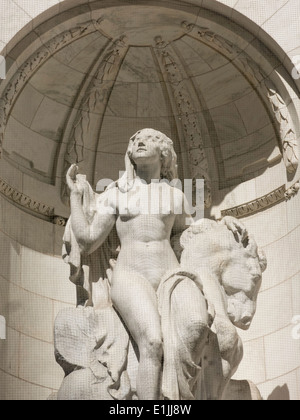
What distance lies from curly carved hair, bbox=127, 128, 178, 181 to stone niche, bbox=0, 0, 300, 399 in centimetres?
84

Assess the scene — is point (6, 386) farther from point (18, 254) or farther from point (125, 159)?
point (125, 159)

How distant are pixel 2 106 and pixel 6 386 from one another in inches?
82.9

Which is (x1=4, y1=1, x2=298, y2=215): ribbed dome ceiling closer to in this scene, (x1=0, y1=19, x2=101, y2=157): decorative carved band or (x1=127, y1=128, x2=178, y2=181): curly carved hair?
(x1=0, y1=19, x2=101, y2=157): decorative carved band

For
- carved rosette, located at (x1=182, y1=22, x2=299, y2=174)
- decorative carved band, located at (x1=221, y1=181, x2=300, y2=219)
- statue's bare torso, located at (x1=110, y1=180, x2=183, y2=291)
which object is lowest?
statue's bare torso, located at (x1=110, y1=180, x2=183, y2=291)

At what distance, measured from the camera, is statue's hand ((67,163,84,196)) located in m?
11.4

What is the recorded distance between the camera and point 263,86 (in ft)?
40.2

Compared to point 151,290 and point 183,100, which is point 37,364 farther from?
point 183,100

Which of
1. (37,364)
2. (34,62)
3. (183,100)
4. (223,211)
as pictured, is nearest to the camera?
(37,364)

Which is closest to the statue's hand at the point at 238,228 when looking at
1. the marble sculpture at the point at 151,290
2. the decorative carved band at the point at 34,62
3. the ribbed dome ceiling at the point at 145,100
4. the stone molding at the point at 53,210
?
the marble sculpture at the point at 151,290

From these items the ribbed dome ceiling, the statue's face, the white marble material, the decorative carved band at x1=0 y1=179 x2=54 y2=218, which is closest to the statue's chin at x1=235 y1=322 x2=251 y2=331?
the statue's face

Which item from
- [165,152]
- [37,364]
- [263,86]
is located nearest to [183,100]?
[263,86]

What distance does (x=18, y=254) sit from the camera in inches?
472

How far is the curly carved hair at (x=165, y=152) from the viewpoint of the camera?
11.6 meters

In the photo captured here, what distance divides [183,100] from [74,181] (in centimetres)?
164
